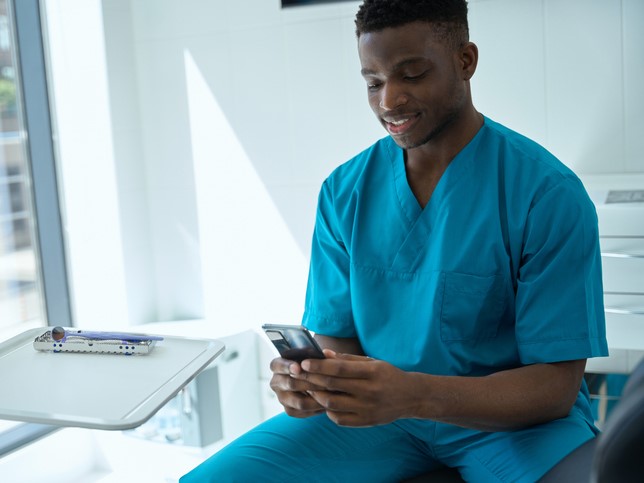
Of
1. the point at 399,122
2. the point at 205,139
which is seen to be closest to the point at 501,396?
the point at 399,122

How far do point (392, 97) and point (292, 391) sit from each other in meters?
0.55

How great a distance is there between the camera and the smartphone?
1146 millimetres

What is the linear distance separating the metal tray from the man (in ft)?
0.58

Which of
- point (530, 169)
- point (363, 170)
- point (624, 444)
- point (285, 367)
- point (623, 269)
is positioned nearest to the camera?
point (624, 444)

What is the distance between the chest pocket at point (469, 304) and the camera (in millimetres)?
1360

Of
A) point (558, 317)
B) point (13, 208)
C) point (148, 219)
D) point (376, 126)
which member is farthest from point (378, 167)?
point (13, 208)

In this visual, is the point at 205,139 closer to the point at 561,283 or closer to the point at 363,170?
the point at 363,170

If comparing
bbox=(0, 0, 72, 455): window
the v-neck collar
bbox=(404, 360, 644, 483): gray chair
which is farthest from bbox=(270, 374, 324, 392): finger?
bbox=(0, 0, 72, 455): window

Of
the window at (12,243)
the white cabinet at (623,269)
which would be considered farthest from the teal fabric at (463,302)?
the window at (12,243)

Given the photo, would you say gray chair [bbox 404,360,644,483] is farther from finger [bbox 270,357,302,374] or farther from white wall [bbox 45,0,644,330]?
white wall [bbox 45,0,644,330]

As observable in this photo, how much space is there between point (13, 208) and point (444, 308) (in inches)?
250

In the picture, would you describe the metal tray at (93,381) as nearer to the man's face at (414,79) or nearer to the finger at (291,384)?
the finger at (291,384)

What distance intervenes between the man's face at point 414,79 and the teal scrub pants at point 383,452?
0.54m

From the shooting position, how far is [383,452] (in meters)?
1.37
